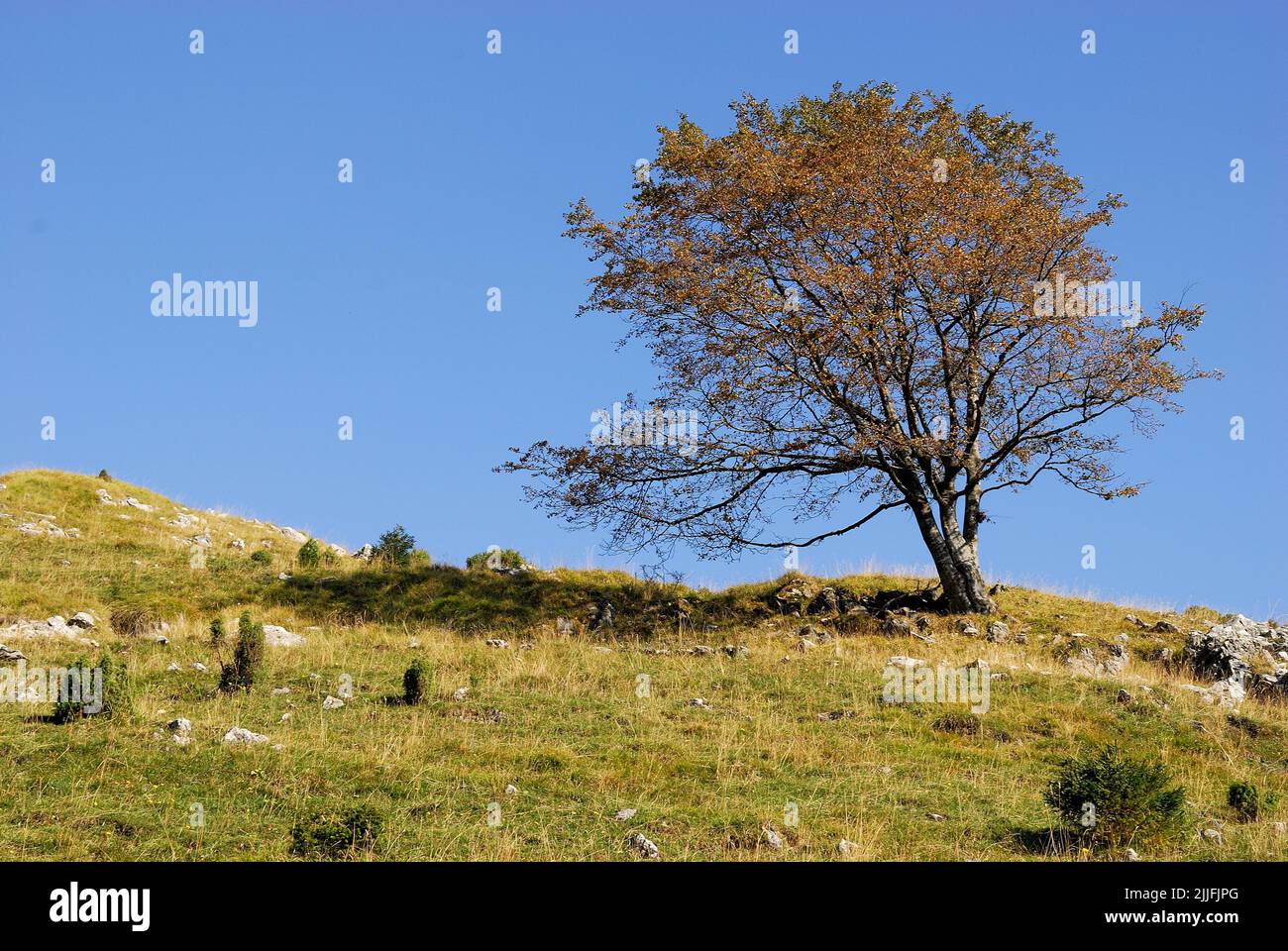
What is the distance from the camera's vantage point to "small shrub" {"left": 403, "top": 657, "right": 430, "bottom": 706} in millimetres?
18125

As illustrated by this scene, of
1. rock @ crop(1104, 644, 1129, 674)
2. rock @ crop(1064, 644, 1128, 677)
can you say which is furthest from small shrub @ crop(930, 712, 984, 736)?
rock @ crop(1104, 644, 1129, 674)

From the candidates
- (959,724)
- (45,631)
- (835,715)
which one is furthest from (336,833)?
(45,631)

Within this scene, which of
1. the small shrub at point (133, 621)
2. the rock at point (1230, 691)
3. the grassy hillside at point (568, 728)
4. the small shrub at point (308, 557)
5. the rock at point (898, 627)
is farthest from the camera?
the small shrub at point (308, 557)

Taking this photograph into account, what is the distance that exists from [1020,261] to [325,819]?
2004 centimetres

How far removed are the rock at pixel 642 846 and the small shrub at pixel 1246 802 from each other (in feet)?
24.8

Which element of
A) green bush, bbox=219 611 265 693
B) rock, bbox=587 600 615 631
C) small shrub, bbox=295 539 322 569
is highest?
small shrub, bbox=295 539 322 569

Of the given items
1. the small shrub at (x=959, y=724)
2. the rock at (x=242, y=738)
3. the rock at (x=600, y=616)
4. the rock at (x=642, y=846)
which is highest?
the rock at (x=600, y=616)

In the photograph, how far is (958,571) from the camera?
89.7 feet

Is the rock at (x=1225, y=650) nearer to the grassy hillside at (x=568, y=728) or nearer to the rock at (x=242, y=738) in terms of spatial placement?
the grassy hillside at (x=568, y=728)

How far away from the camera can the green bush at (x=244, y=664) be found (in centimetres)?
1822

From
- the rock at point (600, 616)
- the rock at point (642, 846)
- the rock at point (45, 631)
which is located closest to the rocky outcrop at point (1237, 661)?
the rock at point (600, 616)

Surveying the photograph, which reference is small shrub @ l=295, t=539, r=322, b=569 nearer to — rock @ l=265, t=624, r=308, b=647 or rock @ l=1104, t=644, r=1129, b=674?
rock @ l=265, t=624, r=308, b=647

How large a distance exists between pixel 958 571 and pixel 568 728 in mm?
12918

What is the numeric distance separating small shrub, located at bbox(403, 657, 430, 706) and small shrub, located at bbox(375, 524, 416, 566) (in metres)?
12.6
